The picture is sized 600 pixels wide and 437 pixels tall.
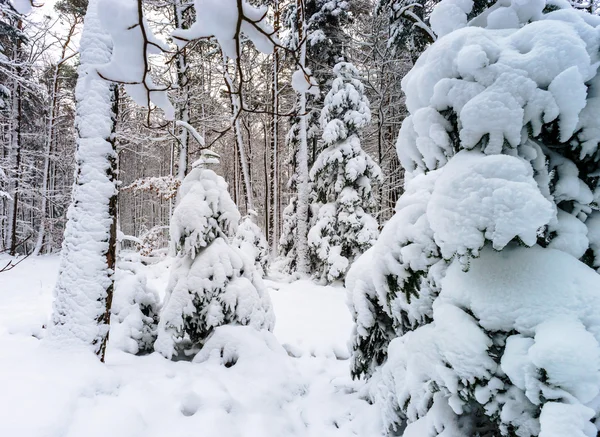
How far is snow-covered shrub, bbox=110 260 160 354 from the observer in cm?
377

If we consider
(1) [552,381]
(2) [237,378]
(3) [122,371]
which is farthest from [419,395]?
(3) [122,371]

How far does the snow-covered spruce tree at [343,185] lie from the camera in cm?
923

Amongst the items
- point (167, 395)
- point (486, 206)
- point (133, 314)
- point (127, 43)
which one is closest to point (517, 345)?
point (486, 206)

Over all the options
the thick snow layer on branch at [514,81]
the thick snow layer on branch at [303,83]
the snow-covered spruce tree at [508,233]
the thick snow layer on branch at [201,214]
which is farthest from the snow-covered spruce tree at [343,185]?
the thick snow layer on branch at [303,83]

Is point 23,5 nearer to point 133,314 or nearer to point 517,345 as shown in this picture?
point 517,345

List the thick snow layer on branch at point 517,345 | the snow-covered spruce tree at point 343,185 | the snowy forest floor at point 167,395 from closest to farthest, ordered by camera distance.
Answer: the thick snow layer on branch at point 517,345 < the snowy forest floor at point 167,395 < the snow-covered spruce tree at point 343,185

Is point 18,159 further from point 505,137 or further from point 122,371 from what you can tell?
point 505,137

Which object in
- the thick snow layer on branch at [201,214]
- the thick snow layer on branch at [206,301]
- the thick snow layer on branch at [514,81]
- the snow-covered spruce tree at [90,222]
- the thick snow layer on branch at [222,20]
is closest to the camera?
the thick snow layer on branch at [222,20]

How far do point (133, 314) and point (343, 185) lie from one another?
7.00 meters

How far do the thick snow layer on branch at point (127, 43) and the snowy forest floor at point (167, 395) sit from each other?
7.52 ft

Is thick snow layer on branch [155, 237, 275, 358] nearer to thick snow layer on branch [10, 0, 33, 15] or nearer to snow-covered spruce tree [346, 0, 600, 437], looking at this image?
snow-covered spruce tree [346, 0, 600, 437]

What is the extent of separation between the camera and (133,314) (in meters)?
3.92

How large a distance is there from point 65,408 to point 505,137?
324cm

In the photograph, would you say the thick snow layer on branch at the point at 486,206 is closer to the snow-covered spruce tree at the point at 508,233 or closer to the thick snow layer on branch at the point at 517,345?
the snow-covered spruce tree at the point at 508,233
